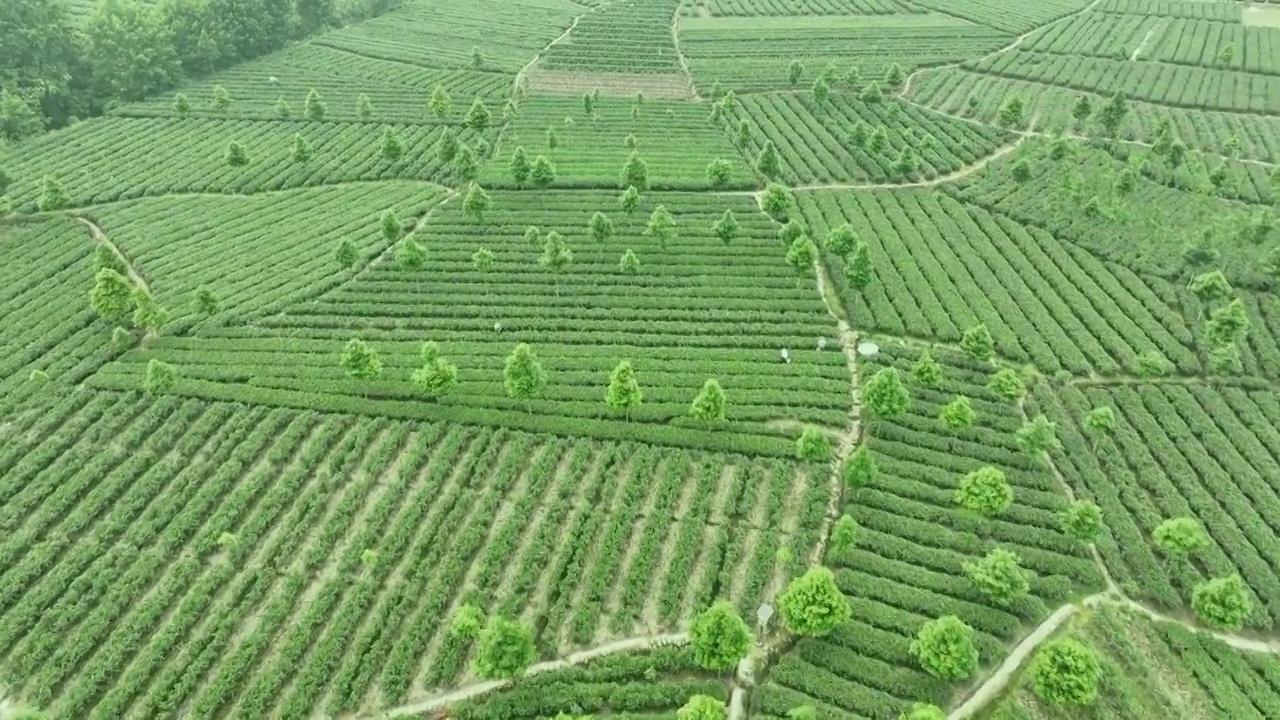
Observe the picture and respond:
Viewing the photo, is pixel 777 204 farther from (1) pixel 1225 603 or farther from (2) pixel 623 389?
(1) pixel 1225 603

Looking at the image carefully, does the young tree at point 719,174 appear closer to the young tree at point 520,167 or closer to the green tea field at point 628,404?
the green tea field at point 628,404

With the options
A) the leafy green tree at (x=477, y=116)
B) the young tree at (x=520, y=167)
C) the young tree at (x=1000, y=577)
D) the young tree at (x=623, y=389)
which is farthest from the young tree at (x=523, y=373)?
the leafy green tree at (x=477, y=116)

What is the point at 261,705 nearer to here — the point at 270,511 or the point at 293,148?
the point at 270,511

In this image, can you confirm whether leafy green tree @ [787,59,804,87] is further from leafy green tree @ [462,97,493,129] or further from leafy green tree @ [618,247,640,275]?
leafy green tree @ [618,247,640,275]

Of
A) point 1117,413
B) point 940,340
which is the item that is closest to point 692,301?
point 940,340

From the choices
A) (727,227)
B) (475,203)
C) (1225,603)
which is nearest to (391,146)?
(475,203)

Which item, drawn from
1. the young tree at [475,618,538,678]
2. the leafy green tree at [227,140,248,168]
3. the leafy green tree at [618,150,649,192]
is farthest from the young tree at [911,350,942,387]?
the leafy green tree at [227,140,248,168]
